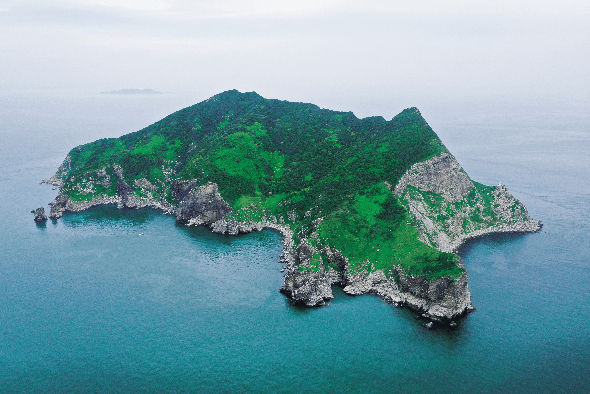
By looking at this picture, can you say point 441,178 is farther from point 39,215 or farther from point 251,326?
point 39,215

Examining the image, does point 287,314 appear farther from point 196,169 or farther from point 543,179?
point 543,179

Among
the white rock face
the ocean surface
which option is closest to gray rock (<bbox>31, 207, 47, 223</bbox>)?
the ocean surface

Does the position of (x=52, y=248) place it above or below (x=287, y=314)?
above

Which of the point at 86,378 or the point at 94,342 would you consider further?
the point at 94,342

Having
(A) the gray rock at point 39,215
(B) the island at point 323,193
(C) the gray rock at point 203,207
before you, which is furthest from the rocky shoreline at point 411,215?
(A) the gray rock at point 39,215

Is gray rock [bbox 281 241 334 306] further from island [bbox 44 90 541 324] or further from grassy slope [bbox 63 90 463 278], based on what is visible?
grassy slope [bbox 63 90 463 278]

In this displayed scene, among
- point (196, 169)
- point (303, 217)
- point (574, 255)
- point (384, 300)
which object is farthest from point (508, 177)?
point (196, 169)

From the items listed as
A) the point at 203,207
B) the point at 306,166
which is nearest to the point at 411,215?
the point at 306,166

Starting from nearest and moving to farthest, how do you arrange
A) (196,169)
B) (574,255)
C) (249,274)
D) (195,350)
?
1. (195,350)
2. (249,274)
3. (574,255)
4. (196,169)
